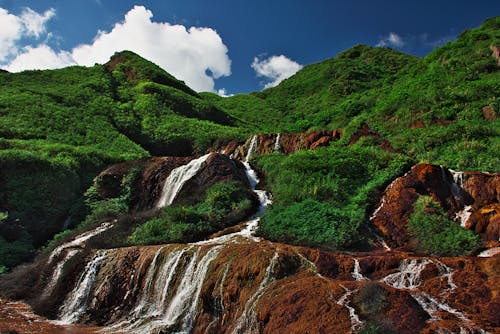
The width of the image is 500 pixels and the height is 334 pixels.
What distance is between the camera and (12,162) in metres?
21.7

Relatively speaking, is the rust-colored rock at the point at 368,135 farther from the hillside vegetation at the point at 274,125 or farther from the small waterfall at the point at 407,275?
the small waterfall at the point at 407,275

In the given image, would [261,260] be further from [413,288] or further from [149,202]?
[149,202]

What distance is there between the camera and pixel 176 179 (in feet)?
68.7

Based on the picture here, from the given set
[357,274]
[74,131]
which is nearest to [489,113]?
[357,274]

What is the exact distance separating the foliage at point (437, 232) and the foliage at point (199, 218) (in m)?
6.29

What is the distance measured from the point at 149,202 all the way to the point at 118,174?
347cm

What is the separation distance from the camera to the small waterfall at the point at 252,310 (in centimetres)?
840

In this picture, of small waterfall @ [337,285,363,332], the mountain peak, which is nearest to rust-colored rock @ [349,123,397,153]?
small waterfall @ [337,285,363,332]

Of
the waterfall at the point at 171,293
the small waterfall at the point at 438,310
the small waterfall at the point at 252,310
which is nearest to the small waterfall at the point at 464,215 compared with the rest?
the small waterfall at the point at 438,310

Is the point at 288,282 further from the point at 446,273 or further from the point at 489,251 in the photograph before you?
the point at 489,251

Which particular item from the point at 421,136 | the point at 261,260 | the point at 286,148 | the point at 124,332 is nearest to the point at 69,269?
the point at 124,332

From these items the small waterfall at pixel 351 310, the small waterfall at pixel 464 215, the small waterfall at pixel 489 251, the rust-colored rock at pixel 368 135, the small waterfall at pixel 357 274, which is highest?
the rust-colored rock at pixel 368 135

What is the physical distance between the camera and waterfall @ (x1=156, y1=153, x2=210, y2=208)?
2002 cm

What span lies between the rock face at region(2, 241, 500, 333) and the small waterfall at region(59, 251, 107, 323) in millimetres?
35
